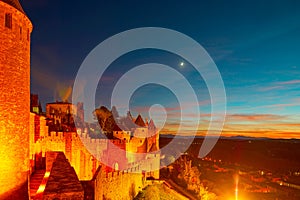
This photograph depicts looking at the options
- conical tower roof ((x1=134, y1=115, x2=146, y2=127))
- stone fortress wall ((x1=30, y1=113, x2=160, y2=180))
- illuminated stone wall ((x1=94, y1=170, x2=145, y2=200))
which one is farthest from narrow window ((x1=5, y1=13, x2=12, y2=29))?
conical tower roof ((x1=134, y1=115, x2=146, y2=127))

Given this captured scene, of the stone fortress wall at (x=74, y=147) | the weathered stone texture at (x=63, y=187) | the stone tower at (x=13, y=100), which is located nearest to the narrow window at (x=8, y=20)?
the stone tower at (x=13, y=100)

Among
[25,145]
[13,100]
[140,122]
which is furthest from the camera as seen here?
[140,122]

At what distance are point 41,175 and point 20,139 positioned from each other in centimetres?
369

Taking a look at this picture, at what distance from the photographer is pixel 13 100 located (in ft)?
25.0

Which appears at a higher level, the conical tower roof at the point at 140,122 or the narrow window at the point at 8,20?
the narrow window at the point at 8,20

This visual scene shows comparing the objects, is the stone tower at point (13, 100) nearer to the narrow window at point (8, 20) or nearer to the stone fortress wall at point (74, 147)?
the narrow window at point (8, 20)

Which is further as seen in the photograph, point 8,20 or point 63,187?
point 8,20

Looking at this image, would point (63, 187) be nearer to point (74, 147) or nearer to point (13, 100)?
point (13, 100)

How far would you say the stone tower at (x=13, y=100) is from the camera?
7289mm

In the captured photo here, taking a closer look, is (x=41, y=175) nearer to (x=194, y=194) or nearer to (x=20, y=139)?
(x=20, y=139)

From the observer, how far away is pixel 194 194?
25469 millimetres

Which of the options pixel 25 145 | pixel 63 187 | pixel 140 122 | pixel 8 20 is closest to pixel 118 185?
pixel 25 145

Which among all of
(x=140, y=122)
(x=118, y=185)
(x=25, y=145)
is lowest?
(x=118, y=185)

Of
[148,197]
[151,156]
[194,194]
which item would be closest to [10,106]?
[148,197]
